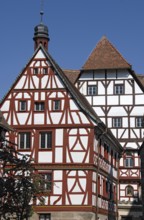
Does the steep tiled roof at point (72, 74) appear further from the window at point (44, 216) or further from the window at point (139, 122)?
the window at point (44, 216)

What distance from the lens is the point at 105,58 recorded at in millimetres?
56156

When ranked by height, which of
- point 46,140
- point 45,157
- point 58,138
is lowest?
point 45,157

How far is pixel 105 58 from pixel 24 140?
1915 centimetres

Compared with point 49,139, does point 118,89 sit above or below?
above

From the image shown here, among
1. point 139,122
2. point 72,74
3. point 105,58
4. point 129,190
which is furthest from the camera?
point 72,74

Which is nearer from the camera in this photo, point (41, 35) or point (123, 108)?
point (41, 35)

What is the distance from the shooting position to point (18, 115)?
40.8 m

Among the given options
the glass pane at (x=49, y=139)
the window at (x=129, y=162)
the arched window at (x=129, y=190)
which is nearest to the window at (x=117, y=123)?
the window at (x=129, y=162)

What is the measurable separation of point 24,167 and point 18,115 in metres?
20.2

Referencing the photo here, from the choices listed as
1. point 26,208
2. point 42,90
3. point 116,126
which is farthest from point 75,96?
point 26,208

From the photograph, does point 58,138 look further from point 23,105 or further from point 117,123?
point 117,123

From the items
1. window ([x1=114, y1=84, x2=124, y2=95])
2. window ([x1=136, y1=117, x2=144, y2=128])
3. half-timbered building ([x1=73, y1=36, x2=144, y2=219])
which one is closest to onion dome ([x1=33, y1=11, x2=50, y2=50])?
half-timbered building ([x1=73, y1=36, x2=144, y2=219])

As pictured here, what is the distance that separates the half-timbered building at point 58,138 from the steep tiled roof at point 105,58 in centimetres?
1335

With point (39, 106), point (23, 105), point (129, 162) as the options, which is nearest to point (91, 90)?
point (129, 162)
